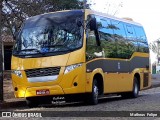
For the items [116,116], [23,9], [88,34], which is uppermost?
[23,9]

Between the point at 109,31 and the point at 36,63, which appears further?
the point at 109,31

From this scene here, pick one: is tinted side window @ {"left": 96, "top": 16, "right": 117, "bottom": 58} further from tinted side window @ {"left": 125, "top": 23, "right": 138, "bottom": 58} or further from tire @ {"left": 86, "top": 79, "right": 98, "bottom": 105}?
tinted side window @ {"left": 125, "top": 23, "right": 138, "bottom": 58}

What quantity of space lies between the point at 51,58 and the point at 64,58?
454 mm

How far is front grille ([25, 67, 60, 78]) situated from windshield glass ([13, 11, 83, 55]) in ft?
1.96

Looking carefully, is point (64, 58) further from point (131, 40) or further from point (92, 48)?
point (131, 40)

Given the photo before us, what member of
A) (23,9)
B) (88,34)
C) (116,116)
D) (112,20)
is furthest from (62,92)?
(23,9)

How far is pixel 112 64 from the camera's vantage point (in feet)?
57.5

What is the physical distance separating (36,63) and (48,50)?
0.59 metres

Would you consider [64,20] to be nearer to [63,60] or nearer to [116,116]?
[63,60]

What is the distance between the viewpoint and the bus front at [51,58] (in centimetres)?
1480

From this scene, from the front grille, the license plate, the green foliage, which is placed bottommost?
the license plate

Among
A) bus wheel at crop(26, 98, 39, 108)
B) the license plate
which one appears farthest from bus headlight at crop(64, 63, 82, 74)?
bus wheel at crop(26, 98, 39, 108)

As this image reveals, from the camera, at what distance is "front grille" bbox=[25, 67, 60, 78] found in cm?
1486

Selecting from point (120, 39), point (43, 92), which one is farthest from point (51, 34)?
point (120, 39)
